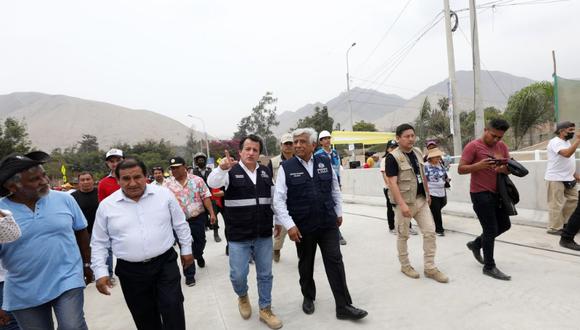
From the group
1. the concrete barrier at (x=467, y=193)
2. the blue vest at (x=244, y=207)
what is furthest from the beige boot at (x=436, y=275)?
the concrete barrier at (x=467, y=193)

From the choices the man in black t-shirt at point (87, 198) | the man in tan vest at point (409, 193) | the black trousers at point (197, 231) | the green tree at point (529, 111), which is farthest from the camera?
the green tree at point (529, 111)

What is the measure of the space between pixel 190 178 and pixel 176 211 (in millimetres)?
2442

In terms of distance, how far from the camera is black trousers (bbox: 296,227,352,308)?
123 inches

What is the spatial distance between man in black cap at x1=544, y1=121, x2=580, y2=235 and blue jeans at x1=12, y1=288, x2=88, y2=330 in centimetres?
608

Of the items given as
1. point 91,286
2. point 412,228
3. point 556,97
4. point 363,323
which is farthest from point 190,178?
point 556,97

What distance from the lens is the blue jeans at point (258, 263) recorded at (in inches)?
128

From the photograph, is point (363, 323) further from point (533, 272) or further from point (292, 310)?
point (533, 272)

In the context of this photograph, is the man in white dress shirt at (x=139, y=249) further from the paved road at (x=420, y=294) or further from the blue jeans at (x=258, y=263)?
the paved road at (x=420, y=294)

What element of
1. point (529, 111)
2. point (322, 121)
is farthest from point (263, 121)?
point (529, 111)

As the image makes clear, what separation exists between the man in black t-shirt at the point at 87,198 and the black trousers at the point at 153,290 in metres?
2.69

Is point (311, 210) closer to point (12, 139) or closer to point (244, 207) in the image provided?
point (244, 207)

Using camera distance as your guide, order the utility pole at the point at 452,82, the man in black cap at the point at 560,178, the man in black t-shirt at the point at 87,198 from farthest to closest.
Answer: the utility pole at the point at 452,82 < the man in black cap at the point at 560,178 < the man in black t-shirt at the point at 87,198

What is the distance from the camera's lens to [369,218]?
316 inches

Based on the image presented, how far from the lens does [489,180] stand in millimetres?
3758
